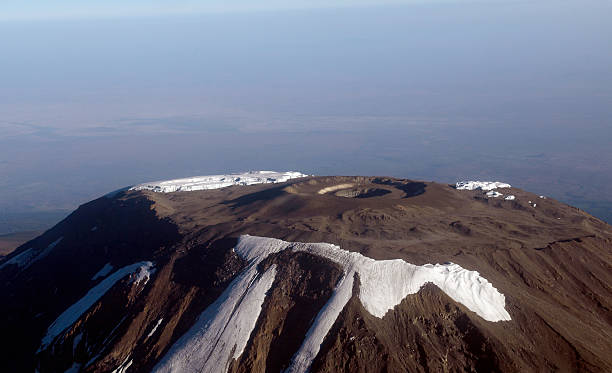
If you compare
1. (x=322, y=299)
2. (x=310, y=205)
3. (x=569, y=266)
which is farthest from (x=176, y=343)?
(x=569, y=266)

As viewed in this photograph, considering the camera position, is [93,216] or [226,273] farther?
[93,216]

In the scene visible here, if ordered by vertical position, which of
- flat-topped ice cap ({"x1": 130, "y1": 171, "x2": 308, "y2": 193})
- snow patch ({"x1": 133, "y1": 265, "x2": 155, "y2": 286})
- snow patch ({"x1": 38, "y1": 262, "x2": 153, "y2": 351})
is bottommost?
flat-topped ice cap ({"x1": 130, "y1": 171, "x2": 308, "y2": 193})

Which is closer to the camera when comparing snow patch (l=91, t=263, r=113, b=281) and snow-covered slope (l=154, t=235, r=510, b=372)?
snow-covered slope (l=154, t=235, r=510, b=372)

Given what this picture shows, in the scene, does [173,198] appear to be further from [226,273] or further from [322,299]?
[322,299]

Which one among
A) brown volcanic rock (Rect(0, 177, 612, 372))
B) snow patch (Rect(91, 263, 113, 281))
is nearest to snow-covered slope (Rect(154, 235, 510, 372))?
brown volcanic rock (Rect(0, 177, 612, 372))

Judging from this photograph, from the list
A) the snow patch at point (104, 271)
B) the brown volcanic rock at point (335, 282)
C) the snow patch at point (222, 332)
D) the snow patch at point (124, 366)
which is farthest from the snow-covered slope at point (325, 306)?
the snow patch at point (104, 271)

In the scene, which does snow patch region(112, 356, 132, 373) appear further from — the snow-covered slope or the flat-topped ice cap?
the flat-topped ice cap
